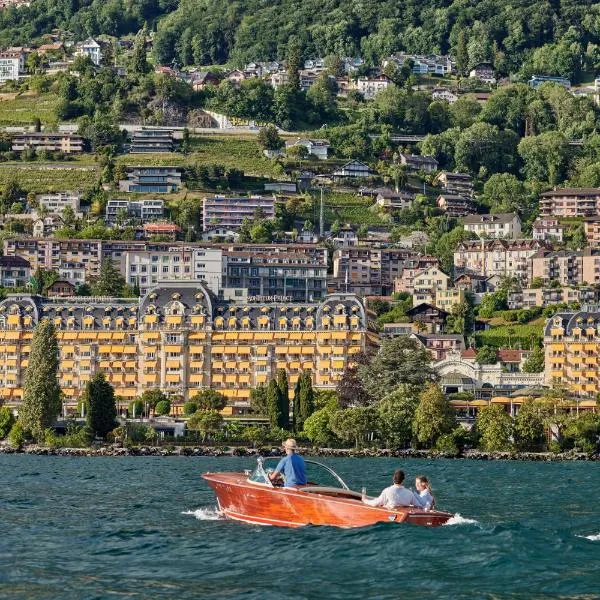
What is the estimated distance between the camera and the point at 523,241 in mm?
198625

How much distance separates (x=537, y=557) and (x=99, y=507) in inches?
836

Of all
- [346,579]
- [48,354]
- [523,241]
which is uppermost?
[523,241]

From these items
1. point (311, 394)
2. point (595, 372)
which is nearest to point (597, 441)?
point (311, 394)

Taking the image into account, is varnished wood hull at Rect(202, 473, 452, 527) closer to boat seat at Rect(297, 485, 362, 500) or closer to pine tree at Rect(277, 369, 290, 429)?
boat seat at Rect(297, 485, 362, 500)

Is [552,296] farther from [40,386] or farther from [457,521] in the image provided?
[457,521]

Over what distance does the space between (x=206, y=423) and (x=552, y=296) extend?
221 feet

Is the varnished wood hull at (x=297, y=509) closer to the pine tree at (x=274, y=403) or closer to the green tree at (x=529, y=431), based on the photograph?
the green tree at (x=529, y=431)

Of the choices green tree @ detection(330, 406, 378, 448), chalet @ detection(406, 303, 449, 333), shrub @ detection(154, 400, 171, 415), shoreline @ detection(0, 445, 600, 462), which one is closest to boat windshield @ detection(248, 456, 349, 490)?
shoreline @ detection(0, 445, 600, 462)

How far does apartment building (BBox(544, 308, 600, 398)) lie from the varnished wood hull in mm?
94962

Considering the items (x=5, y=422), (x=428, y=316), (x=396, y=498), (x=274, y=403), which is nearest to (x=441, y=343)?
(x=428, y=316)

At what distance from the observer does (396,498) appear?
4825 cm

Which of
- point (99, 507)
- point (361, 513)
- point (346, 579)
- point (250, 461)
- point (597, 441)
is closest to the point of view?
point (346, 579)

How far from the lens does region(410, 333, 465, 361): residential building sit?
165 meters

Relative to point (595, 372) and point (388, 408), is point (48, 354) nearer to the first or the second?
point (388, 408)
